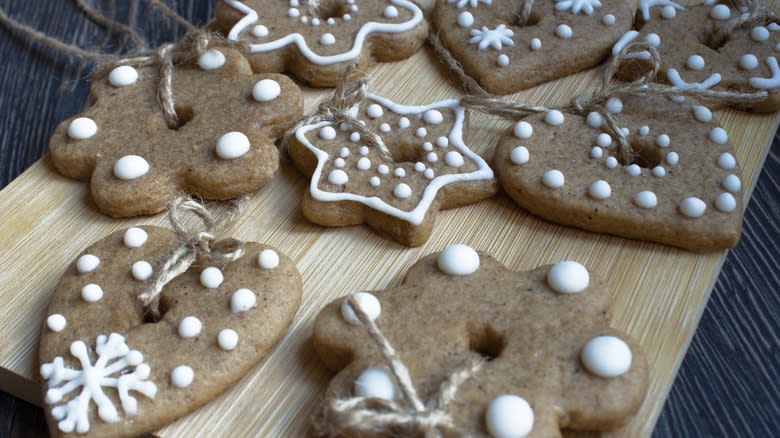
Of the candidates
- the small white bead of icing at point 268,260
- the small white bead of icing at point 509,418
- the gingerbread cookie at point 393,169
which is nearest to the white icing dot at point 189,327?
the small white bead of icing at point 268,260

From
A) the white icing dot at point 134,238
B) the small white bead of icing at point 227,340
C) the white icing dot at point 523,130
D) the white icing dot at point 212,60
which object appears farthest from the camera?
the white icing dot at point 212,60

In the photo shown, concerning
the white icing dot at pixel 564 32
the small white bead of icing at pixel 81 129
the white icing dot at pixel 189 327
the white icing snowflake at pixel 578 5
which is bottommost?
the white icing dot at pixel 189 327

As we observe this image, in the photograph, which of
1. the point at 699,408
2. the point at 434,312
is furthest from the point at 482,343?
the point at 699,408

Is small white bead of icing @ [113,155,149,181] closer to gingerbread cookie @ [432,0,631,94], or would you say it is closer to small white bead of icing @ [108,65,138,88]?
small white bead of icing @ [108,65,138,88]

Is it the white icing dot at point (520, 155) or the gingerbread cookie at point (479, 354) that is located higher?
the white icing dot at point (520, 155)

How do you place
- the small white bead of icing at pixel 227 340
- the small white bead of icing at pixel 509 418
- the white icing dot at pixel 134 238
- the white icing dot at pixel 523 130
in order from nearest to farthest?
the small white bead of icing at pixel 509 418
the small white bead of icing at pixel 227 340
the white icing dot at pixel 134 238
the white icing dot at pixel 523 130

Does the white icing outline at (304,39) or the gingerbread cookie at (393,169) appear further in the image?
the white icing outline at (304,39)

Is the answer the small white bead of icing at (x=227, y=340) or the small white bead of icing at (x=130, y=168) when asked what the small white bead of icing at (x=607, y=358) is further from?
the small white bead of icing at (x=130, y=168)

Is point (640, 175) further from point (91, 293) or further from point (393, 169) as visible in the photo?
point (91, 293)
